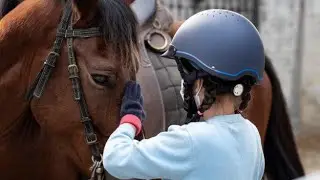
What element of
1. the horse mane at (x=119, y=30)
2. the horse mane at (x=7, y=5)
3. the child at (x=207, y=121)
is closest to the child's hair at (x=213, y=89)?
the child at (x=207, y=121)

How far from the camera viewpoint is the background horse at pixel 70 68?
232 centimetres

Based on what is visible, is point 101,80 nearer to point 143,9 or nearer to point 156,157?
point 156,157

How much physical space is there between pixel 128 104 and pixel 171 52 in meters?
0.24

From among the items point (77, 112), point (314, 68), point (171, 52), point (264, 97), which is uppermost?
point (171, 52)

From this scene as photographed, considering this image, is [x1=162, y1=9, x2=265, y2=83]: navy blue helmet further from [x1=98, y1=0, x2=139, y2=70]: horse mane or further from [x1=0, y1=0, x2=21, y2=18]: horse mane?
[x1=0, y1=0, x2=21, y2=18]: horse mane

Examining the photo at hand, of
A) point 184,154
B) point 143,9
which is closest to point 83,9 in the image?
point 184,154

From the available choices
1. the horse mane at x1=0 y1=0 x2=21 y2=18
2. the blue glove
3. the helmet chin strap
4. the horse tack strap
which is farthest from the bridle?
the helmet chin strap

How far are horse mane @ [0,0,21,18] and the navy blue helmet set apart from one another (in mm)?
1018

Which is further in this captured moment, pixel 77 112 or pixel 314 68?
pixel 314 68

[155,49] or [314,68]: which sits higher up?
[155,49]

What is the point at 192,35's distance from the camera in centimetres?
197

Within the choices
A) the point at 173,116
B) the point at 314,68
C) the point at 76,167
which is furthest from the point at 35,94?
the point at 314,68

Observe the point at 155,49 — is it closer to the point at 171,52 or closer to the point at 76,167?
the point at 76,167

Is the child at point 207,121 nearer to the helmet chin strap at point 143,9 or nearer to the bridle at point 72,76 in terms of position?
the bridle at point 72,76
